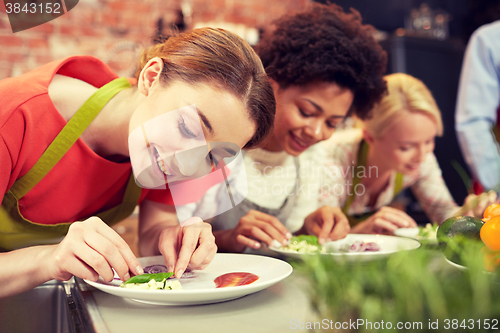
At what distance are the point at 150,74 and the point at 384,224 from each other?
1.94ft

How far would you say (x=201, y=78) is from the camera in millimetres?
559

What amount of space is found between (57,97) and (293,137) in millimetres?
466

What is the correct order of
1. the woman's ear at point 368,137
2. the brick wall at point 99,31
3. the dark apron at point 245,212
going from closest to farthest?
the dark apron at point 245,212
the woman's ear at point 368,137
the brick wall at point 99,31

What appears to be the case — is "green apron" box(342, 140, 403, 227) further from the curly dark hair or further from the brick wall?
the brick wall

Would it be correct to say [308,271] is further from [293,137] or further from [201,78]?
[293,137]

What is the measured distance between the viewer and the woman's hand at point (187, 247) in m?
0.52

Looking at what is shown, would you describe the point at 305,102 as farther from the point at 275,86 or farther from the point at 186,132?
the point at 186,132

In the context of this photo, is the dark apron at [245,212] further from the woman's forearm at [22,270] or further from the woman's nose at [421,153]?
the woman's nose at [421,153]

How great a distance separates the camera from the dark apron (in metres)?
0.82

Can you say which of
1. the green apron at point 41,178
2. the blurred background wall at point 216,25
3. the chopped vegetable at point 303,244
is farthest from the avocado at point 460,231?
the blurred background wall at point 216,25

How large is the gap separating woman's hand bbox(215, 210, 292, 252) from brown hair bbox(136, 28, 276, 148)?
0.66ft

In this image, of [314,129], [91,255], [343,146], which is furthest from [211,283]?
[343,146]

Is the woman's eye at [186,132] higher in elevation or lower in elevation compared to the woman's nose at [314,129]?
higher

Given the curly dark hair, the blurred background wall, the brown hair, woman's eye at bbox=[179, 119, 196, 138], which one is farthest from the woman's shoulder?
the blurred background wall
